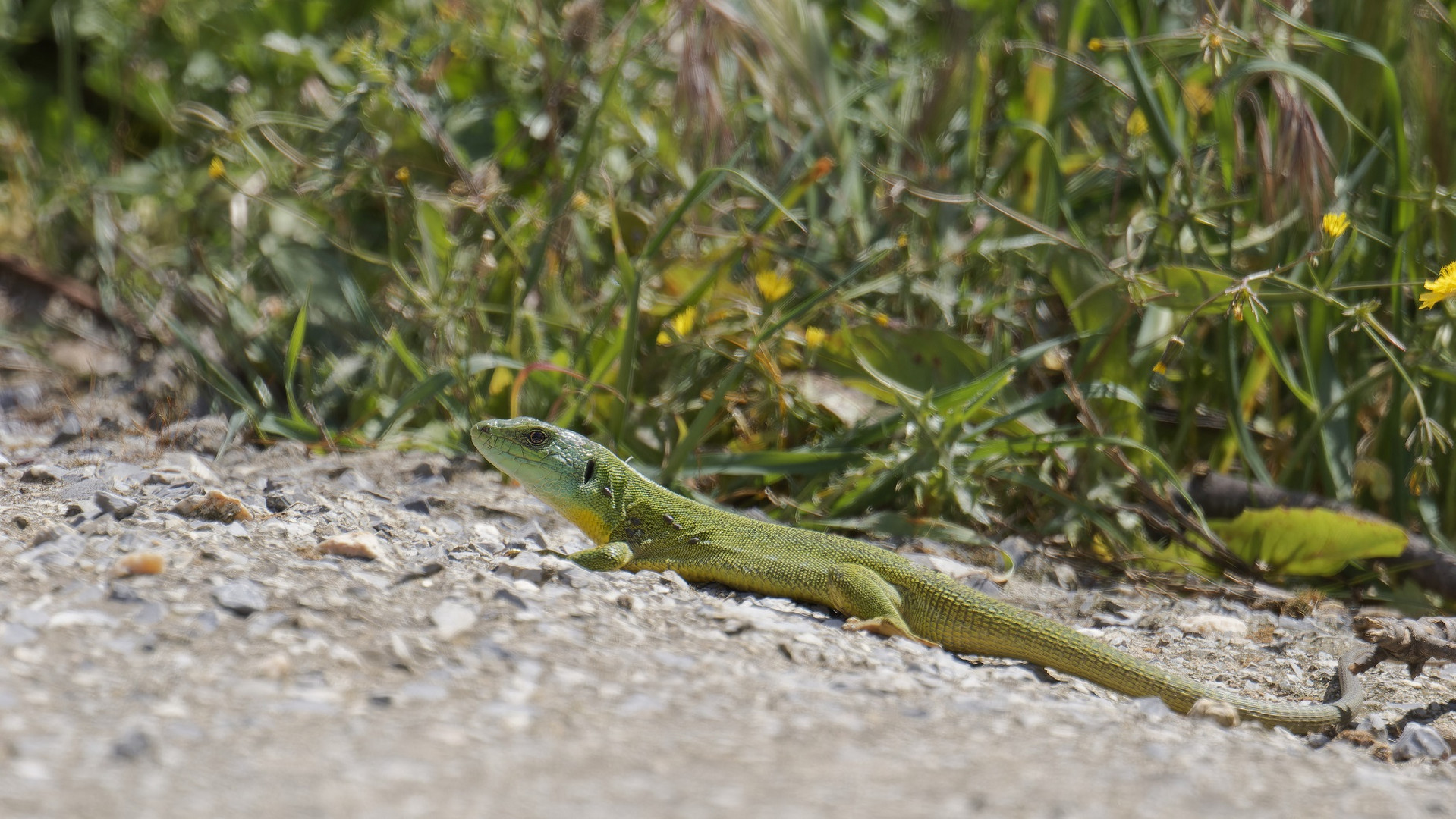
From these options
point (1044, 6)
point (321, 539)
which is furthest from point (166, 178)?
point (1044, 6)

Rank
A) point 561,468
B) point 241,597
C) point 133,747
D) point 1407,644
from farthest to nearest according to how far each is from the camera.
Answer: point 561,468, point 1407,644, point 241,597, point 133,747

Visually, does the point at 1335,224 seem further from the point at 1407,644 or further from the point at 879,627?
the point at 879,627

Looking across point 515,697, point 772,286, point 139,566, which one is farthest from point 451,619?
point 772,286

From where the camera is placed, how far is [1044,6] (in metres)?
5.70

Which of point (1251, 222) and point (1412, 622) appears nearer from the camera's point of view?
point (1412, 622)

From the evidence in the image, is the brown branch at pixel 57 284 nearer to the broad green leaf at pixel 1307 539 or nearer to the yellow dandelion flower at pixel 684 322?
the yellow dandelion flower at pixel 684 322

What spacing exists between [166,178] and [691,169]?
2.82m

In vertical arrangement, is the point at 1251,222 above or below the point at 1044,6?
below

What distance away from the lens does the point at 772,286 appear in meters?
4.64

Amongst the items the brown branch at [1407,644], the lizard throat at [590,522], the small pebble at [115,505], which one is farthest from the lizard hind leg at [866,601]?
the small pebble at [115,505]

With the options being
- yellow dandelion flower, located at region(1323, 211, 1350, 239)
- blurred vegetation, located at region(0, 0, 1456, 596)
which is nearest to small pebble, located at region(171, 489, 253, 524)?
blurred vegetation, located at region(0, 0, 1456, 596)

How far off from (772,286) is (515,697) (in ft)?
8.52

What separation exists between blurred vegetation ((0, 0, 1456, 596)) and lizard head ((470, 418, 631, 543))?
1.48 ft

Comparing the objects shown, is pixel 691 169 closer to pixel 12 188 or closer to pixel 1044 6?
pixel 1044 6
